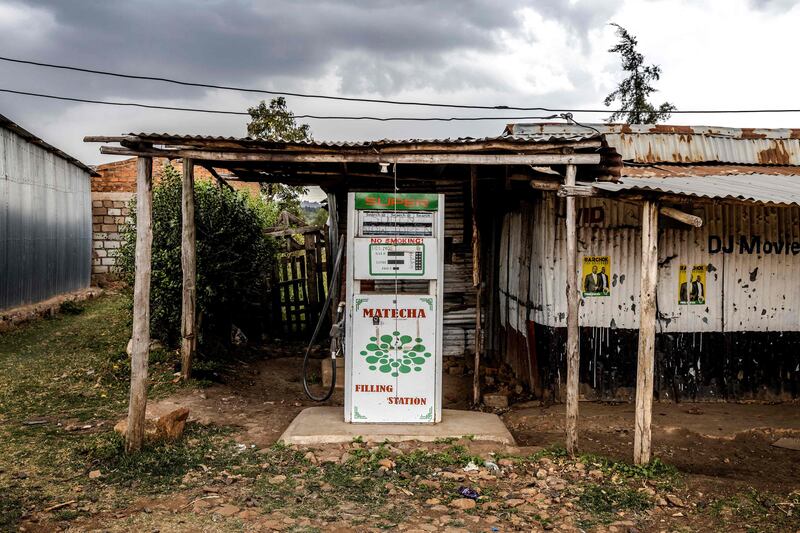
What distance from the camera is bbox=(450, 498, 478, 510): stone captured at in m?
4.94

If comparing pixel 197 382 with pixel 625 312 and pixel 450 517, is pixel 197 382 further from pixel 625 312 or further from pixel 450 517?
pixel 625 312

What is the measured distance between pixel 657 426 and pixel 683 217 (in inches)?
114

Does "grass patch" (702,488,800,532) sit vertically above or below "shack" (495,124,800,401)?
below

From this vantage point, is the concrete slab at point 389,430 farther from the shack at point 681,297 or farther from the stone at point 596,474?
the shack at point 681,297

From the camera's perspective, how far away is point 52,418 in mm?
7141

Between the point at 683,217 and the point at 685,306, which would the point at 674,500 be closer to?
the point at 683,217

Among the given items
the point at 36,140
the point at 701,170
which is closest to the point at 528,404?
the point at 701,170

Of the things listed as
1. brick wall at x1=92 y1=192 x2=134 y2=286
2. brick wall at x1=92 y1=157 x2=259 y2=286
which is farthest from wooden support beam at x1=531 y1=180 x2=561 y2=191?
brick wall at x1=92 y1=192 x2=134 y2=286

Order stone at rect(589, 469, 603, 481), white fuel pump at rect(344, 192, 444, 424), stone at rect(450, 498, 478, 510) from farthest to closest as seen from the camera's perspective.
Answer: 1. white fuel pump at rect(344, 192, 444, 424)
2. stone at rect(589, 469, 603, 481)
3. stone at rect(450, 498, 478, 510)

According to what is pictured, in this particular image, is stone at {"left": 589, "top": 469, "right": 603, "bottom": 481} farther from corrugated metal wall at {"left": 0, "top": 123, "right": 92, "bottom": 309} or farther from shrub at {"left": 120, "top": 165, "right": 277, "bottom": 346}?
corrugated metal wall at {"left": 0, "top": 123, "right": 92, "bottom": 309}

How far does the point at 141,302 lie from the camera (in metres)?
6.07

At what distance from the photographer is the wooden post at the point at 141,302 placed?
5977mm

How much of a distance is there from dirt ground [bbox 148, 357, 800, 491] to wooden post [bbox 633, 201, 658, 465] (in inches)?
20.9

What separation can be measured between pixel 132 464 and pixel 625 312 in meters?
5.83
